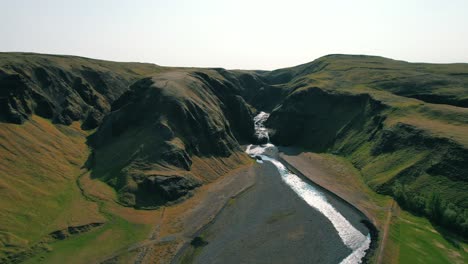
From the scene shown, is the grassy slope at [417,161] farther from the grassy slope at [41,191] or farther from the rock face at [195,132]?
the grassy slope at [41,191]

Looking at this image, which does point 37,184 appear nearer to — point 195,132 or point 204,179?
point 204,179

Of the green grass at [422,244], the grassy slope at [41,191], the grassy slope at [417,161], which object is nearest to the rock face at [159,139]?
the grassy slope at [41,191]

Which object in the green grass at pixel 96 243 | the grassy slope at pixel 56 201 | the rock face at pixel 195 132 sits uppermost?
the rock face at pixel 195 132

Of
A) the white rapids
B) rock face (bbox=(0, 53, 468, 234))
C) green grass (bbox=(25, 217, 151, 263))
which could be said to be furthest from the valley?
the white rapids

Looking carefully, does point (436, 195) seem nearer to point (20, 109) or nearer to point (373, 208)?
point (373, 208)

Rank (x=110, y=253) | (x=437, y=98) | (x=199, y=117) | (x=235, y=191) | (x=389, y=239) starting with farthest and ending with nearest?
(x=437, y=98) < (x=199, y=117) < (x=235, y=191) < (x=389, y=239) < (x=110, y=253)

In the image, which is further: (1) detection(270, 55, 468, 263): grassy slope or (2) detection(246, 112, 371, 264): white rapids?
(2) detection(246, 112, 371, 264): white rapids

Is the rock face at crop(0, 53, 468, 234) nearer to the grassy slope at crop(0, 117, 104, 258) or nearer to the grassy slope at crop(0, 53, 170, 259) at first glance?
the grassy slope at crop(0, 53, 170, 259)

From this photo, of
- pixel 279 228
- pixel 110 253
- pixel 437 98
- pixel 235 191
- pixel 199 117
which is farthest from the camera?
pixel 437 98

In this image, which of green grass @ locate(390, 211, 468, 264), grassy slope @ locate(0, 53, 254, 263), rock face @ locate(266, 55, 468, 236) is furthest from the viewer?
rock face @ locate(266, 55, 468, 236)

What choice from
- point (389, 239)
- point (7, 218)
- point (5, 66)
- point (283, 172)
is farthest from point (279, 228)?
point (5, 66)

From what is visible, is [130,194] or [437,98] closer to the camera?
[130,194]
